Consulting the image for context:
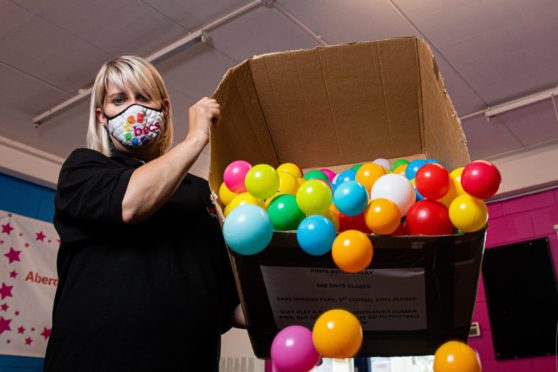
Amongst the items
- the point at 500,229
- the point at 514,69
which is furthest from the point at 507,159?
the point at 514,69

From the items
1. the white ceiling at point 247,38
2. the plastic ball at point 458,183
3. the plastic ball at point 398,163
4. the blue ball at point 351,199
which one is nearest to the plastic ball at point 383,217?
the blue ball at point 351,199

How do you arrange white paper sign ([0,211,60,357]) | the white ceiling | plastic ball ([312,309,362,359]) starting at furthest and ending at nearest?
white paper sign ([0,211,60,357]) < the white ceiling < plastic ball ([312,309,362,359])

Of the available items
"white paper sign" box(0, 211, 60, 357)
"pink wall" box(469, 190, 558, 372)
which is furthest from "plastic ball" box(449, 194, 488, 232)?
"white paper sign" box(0, 211, 60, 357)

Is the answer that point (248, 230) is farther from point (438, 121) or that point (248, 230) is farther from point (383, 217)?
point (438, 121)

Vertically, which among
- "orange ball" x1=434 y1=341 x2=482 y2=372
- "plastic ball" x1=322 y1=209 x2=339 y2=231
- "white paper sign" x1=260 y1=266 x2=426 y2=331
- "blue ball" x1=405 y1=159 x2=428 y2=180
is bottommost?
"orange ball" x1=434 y1=341 x2=482 y2=372

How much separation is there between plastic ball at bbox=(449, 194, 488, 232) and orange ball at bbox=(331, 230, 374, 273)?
0.41ft

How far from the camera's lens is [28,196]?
4.06 meters

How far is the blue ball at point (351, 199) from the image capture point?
721mm

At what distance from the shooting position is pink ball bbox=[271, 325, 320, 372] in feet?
2.15

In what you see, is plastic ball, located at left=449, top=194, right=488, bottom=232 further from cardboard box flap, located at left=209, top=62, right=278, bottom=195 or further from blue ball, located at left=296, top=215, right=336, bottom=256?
cardboard box flap, located at left=209, top=62, right=278, bottom=195

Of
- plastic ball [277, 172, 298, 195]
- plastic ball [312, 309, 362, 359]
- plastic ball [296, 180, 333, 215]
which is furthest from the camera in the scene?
plastic ball [277, 172, 298, 195]

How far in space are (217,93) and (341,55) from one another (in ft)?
0.79

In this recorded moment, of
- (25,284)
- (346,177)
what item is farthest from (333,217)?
(25,284)

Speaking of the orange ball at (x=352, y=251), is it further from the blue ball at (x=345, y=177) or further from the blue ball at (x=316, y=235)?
the blue ball at (x=345, y=177)
